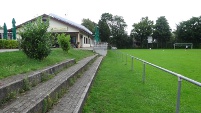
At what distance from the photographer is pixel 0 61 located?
307 inches

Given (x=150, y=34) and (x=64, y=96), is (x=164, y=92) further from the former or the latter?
(x=150, y=34)

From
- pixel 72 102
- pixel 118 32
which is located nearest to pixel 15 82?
pixel 72 102

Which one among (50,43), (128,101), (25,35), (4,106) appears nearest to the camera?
(4,106)

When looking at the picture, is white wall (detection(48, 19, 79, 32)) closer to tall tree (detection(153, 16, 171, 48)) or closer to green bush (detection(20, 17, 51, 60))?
green bush (detection(20, 17, 51, 60))

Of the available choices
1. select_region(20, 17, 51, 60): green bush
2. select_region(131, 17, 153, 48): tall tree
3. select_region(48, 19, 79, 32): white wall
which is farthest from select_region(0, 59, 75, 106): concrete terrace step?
select_region(131, 17, 153, 48): tall tree

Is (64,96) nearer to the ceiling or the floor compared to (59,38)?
nearer to the floor

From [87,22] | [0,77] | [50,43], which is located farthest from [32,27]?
[87,22]

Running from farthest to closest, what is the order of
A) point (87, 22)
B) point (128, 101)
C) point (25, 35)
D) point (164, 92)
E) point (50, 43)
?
point (87, 22) < point (50, 43) < point (25, 35) < point (164, 92) < point (128, 101)

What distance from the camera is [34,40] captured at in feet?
31.9

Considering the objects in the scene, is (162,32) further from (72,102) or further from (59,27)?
(72,102)

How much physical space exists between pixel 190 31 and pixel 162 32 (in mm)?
7939

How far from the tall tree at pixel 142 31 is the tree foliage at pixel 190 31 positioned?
8.98 meters

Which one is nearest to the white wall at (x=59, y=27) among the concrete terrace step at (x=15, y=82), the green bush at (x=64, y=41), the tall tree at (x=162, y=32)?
the green bush at (x=64, y=41)

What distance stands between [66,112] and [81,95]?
1.35m
